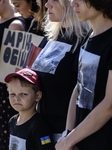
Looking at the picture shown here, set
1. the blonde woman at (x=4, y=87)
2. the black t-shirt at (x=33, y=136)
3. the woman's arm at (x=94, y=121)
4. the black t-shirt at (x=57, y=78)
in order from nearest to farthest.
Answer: the woman's arm at (x=94, y=121) → the black t-shirt at (x=57, y=78) → the black t-shirt at (x=33, y=136) → the blonde woman at (x=4, y=87)

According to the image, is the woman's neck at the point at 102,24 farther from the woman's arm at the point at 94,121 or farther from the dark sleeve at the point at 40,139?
the dark sleeve at the point at 40,139

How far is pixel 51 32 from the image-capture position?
97.0 inches

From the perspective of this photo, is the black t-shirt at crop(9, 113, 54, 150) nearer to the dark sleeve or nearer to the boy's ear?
the dark sleeve

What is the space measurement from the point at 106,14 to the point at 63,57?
0.58 m

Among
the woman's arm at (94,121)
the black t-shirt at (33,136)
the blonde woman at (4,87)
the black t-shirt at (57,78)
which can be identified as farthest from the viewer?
the blonde woman at (4,87)

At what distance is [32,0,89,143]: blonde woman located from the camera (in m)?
2.21

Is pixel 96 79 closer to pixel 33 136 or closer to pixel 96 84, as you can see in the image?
pixel 96 84

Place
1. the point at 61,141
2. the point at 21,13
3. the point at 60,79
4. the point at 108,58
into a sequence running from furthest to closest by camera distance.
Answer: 1. the point at 21,13
2. the point at 60,79
3. the point at 61,141
4. the point at 108,58

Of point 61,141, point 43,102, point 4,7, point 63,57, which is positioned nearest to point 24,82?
point 43,102

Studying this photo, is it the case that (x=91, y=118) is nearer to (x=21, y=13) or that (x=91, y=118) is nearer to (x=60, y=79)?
(x=60, y=79)

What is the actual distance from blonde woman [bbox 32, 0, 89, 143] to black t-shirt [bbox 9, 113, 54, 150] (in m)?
0.07

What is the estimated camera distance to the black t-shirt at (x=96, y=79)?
65.5 inches

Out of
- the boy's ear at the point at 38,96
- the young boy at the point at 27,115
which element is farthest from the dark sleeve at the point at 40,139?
the boy's ear at the point at 38,96

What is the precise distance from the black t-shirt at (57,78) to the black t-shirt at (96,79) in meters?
0.34
